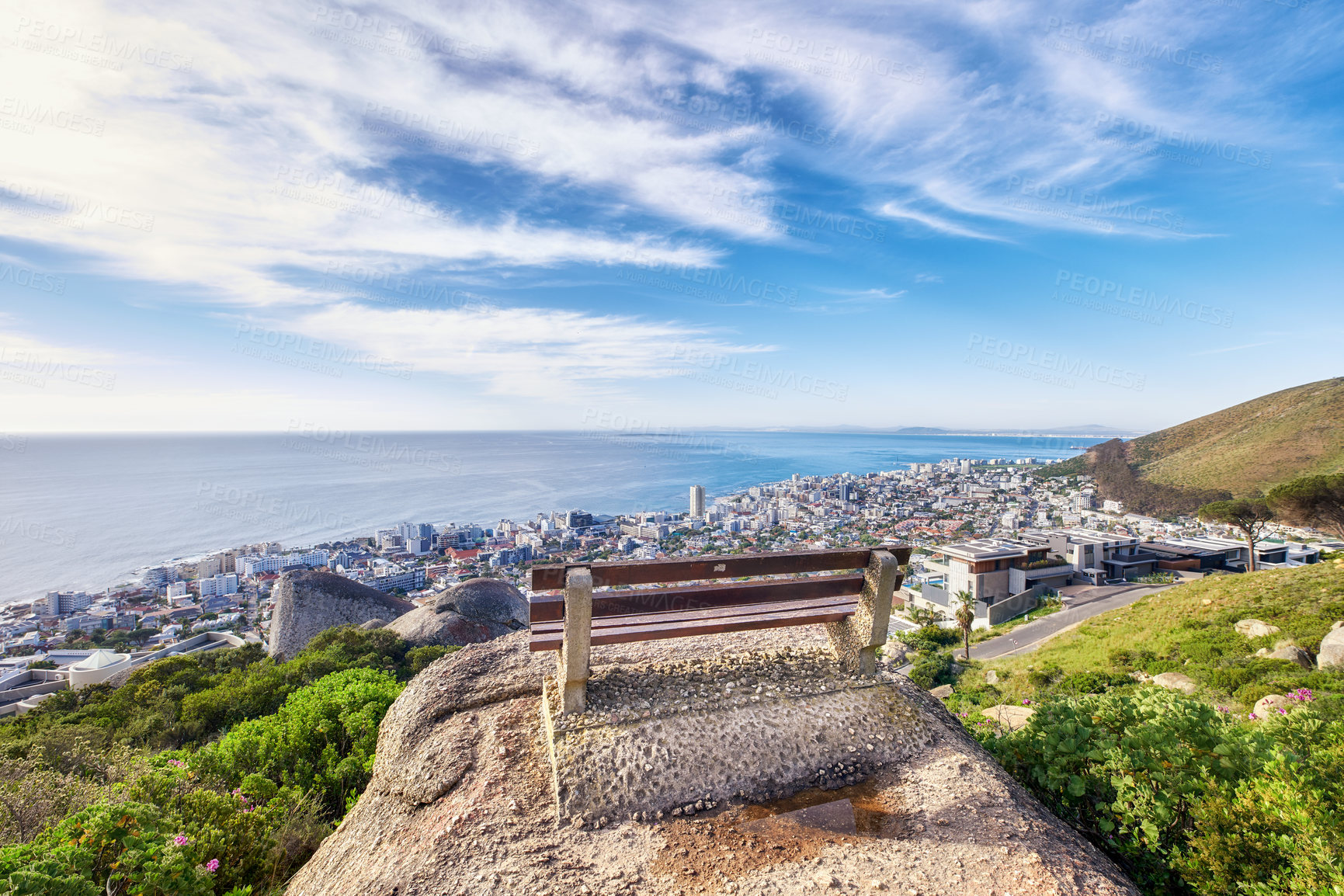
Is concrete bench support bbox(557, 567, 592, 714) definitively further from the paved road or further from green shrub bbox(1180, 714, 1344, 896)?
the paved road

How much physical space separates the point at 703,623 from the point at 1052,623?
31.0 meters

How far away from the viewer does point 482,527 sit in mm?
50969

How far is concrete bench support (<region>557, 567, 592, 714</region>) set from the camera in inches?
144

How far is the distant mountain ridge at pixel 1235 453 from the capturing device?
45.7m

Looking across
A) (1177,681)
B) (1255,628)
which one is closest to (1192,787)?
(1177,681)

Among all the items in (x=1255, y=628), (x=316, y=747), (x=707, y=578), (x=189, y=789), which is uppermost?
(x=707, y=578)

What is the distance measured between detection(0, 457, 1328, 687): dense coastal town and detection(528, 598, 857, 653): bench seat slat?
55.6ft

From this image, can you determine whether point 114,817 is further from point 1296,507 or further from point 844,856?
point 1296,507

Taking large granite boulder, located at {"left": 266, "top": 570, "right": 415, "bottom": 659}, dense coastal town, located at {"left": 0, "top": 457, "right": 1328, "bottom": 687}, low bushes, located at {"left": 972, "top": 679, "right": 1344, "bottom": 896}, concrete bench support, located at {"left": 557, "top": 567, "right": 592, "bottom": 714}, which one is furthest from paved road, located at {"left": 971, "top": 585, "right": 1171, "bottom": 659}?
large granite boulder, located at {"left": 266, "top": 570, "right": 415, "bottom": 659}

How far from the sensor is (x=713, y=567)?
13.5 feet

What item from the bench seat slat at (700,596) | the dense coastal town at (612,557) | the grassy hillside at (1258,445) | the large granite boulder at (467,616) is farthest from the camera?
the grassy hillside at (1258,445)

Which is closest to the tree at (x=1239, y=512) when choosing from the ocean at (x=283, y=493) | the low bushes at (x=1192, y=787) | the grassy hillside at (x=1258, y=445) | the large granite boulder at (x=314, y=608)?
the grassy hillside at (x=1258, y=445)

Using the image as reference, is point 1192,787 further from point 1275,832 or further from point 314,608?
point 314,608

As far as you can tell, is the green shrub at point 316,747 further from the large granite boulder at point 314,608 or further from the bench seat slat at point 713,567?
the large granite boulder at point 314,608
